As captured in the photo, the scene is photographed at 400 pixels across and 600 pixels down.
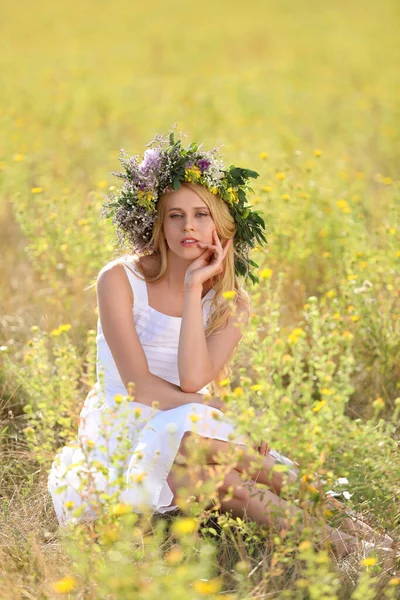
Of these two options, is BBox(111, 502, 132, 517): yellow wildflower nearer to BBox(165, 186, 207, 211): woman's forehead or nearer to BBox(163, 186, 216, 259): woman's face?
BBox(163, 186, 216, 259): woman's face

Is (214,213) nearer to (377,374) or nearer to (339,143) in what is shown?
(377,374)

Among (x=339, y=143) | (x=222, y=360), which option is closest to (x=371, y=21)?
(x=339, y=143)

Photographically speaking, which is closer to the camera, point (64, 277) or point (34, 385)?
point (34, 385)

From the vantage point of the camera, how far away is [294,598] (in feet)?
8.99

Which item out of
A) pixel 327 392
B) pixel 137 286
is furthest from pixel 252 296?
pixel 327 392

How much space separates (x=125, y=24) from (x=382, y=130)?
16.0 meters

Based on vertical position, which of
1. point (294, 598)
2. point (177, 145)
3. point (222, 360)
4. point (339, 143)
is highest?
point (339, 143)

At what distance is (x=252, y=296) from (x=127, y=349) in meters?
0.77

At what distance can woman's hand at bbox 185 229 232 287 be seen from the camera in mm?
3531

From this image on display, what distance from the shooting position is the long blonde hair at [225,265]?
3.65 m

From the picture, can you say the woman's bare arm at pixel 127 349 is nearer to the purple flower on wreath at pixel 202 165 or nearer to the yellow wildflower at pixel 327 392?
the purple flower on wreath at pixel 202 165

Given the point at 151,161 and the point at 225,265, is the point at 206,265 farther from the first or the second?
the point at 151,161

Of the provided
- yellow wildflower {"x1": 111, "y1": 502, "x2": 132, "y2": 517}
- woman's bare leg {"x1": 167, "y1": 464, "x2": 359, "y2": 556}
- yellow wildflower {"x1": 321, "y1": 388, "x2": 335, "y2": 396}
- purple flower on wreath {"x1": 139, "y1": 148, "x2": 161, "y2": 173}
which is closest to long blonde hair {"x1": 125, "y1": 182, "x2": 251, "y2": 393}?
purple flower on wreath {"x1": 139, "y1": 148, "x2": 161, "y2": 173}

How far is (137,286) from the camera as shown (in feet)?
12.2
